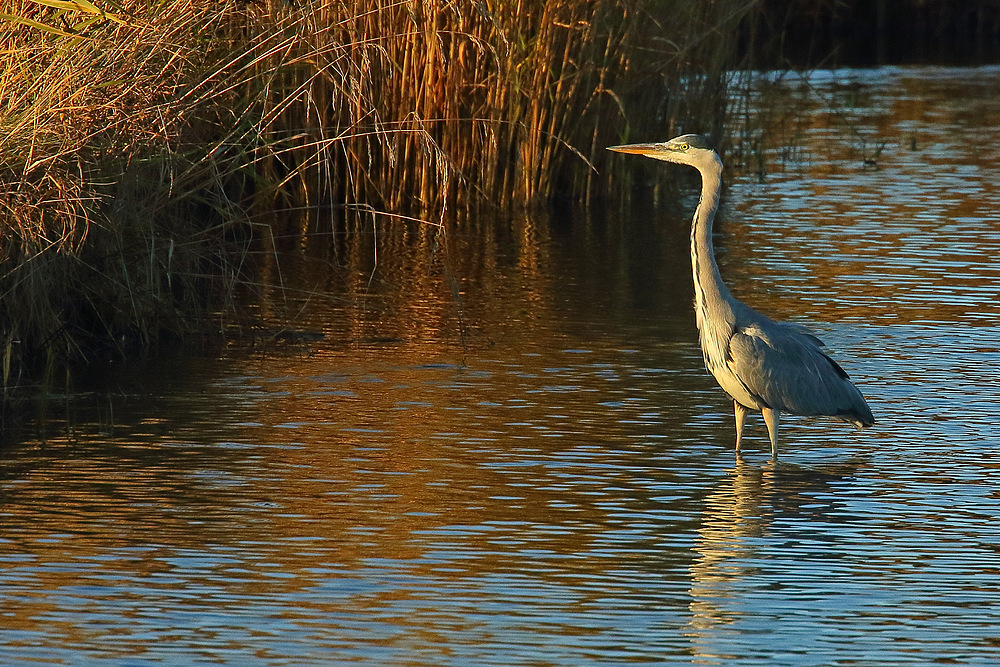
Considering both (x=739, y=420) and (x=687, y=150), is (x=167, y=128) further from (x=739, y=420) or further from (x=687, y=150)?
(x=739, y=420)

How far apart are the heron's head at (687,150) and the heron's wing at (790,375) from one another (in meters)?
0.82

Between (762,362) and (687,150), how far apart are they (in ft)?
3.72

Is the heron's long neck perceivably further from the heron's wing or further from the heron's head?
the heron's head

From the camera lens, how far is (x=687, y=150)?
288 inches

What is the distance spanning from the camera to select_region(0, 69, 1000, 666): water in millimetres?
4715

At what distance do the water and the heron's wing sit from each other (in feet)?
0.77

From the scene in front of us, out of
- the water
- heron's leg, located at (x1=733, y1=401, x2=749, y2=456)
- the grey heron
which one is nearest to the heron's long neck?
the grey heron

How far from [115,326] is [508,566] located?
12.1 feet

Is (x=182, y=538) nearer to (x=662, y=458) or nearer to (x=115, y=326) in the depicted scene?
(x=662, y=458)

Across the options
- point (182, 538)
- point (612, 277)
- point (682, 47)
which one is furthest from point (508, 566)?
point (682, 47)

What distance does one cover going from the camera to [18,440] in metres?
6.77

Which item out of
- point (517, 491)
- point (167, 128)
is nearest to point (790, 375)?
point (517, 491)

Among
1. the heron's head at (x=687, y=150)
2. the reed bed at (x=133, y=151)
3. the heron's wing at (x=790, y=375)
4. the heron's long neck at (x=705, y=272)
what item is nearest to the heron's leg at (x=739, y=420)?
the heron's wing at (x=790, y=375)

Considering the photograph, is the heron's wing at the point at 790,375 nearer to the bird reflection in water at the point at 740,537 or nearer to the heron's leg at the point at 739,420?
the heron's leg at the point at 739,420
